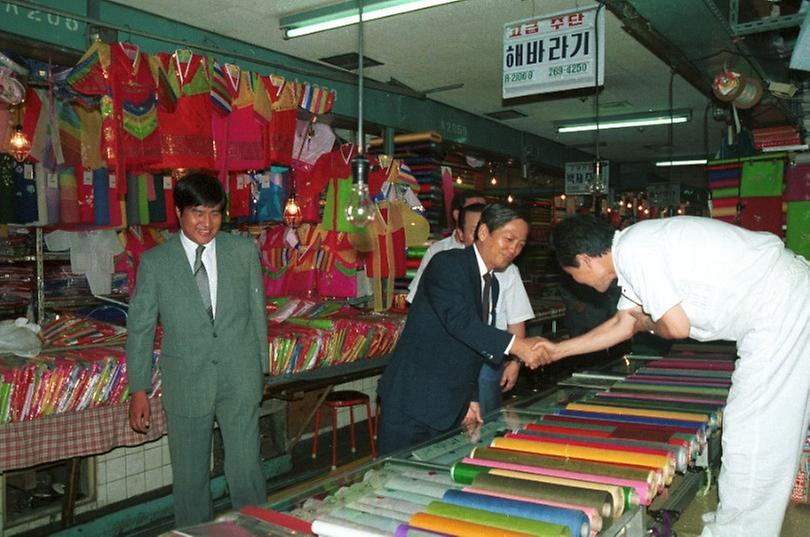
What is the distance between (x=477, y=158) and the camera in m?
10.3

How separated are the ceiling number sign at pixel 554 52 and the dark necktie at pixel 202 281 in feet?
8.61

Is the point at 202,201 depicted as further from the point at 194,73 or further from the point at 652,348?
the point at 652,348

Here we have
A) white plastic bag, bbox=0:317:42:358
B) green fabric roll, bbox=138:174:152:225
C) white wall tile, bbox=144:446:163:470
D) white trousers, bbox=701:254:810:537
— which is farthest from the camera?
green fabric roll, bbox=138:174:152:225

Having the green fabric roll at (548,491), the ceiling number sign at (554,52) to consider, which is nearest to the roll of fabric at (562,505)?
the green fabric roll at (548,491)

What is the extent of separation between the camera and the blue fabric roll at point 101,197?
5273 mm

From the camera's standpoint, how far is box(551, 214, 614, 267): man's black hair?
8.65ft

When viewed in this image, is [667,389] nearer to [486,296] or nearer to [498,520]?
[486,296]

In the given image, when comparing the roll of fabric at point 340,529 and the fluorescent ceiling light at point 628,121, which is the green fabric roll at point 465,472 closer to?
the roll of fabric at point 340,529

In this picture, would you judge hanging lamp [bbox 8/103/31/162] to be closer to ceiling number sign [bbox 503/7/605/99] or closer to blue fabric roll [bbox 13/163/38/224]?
blue fabric roll [bbox 13/163/38/224]

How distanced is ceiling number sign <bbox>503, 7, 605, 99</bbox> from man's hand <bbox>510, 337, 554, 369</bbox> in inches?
85.6

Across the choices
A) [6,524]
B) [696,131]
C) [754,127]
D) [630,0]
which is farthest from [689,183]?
[6,524]

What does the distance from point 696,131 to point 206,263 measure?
10.2m

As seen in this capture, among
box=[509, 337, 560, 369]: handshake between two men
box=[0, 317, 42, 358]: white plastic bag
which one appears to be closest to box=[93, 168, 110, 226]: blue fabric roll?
box=[0, 317, 42, 358]: white plastic bag

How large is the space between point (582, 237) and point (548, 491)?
4.05 ft
